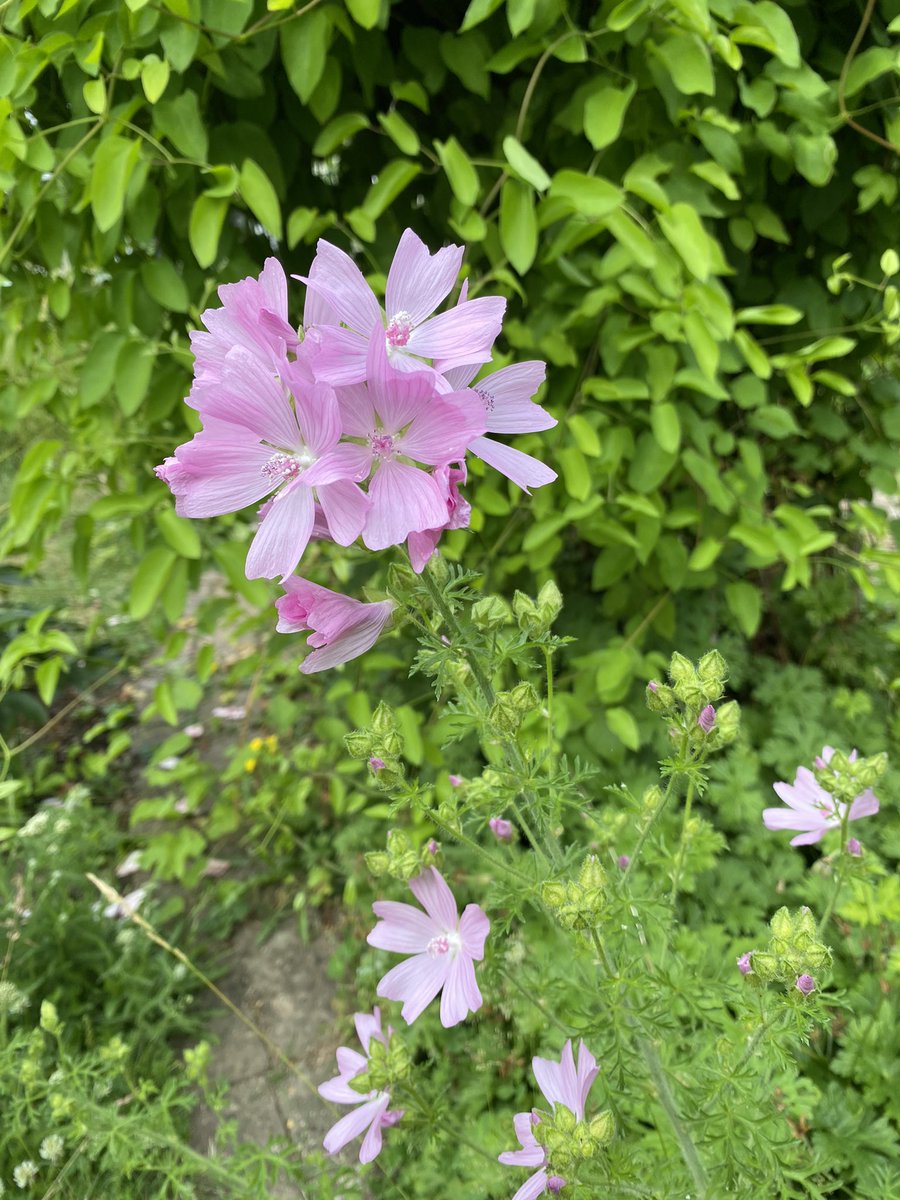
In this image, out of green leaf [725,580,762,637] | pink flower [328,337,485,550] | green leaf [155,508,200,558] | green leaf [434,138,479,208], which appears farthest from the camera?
green leaf [725,580,762,637]

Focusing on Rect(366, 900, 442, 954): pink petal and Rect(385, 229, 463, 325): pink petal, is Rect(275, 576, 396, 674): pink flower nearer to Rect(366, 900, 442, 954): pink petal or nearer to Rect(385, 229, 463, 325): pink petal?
Rect(385, 229, 463, 325): pink petal

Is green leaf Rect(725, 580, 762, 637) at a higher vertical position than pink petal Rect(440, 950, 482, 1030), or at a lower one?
lower

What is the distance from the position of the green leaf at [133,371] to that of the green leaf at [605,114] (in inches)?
34.9

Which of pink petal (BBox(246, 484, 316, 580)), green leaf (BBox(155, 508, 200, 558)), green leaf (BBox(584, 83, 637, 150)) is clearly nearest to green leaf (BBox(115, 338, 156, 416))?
green leaf (BBox(155, 508, 200, 558))

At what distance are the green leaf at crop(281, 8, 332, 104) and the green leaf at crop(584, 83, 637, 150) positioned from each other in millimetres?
446

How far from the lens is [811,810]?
1114mm

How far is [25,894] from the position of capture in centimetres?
216

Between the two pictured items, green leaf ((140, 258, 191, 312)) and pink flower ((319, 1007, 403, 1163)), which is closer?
pink flower ((319, 1007, 403, 1163))

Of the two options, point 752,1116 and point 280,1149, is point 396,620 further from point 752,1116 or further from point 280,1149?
point 280,1149

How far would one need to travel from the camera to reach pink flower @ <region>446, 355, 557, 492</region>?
73cm

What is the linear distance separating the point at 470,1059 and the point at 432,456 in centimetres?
153

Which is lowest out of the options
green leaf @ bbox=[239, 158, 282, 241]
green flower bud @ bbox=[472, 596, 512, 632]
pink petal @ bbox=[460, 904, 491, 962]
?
pink petal @ bbox=[460, 904, 491, 962]

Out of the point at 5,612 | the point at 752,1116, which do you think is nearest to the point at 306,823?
the point at 5,612

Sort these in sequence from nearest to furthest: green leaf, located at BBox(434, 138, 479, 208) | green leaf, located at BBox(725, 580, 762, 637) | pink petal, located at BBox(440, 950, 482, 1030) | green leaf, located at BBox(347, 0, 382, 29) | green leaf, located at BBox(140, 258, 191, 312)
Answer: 1. pink petal, located at BBox(440, 950, 482, 1030)
2. green leaf, located at BBox(347, 0, 382, 29)
3. green leaf, located at BBox(434, 138, 479, 208)
4. green leaf, located at BBox(140, 258, 191, 312)
5. green leaf, located at BBox(725, 580, 762, 637)
